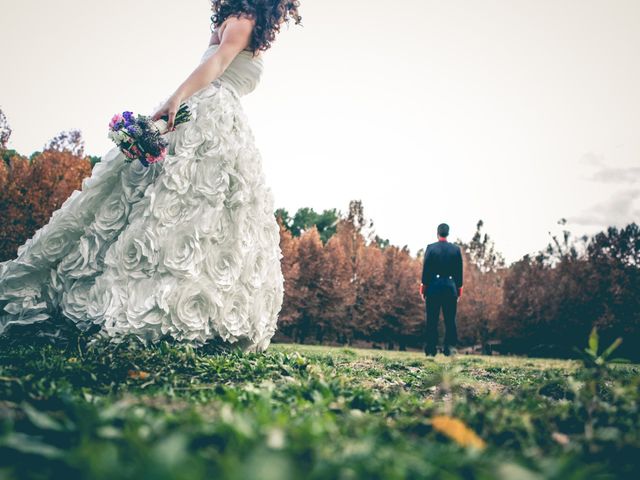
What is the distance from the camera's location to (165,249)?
423 cm

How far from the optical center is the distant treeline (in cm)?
1859

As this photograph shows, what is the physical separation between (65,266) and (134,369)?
6.71ft

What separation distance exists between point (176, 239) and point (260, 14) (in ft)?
8.77

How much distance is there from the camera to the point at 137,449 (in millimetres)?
1157

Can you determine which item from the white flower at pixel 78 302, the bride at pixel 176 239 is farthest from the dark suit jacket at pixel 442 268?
the white flower at pixel 78 302

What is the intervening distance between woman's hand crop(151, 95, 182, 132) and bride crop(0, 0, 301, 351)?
0.03ft

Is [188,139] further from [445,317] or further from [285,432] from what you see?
[445,317]

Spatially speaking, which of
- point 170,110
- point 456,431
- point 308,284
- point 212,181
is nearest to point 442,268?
point 212,181

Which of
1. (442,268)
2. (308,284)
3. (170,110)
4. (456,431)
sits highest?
(170,110)

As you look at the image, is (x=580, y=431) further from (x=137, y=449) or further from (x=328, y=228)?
(x=328, y=228)

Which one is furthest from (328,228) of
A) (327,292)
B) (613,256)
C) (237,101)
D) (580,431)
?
(580,431)

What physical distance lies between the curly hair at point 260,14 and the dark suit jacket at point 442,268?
18.2 feet

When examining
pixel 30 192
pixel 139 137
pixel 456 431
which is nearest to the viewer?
pixel 456 431

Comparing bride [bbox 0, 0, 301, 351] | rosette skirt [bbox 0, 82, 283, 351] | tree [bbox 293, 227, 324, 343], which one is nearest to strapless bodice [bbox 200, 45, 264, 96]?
bride [bbox 0, 0, 301, 351]
